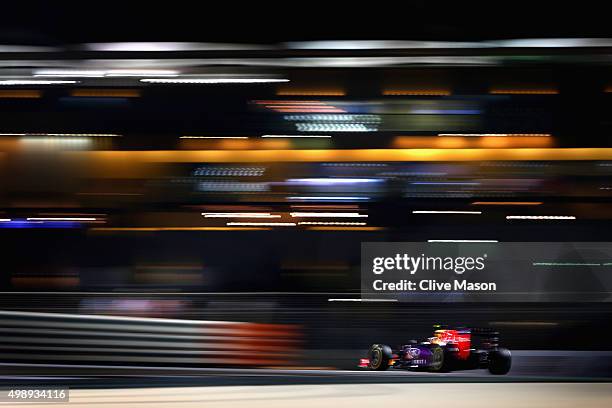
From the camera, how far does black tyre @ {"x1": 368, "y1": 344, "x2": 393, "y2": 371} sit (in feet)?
9.62

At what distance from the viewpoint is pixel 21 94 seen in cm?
306

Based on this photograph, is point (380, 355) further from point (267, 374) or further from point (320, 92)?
point (320, 92)

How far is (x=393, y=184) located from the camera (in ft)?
9.63

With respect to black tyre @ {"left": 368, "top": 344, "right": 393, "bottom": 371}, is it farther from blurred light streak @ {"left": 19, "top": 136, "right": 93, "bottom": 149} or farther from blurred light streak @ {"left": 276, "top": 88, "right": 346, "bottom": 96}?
blurred light streak @ {"left": 19, "top": 136, "right": 93, "bottom": 149}

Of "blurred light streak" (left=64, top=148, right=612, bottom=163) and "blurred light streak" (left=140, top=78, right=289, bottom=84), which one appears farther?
"blurred light streak" (left=140, top=78, right=289, bottom=84)

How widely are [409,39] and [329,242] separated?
3.39 feet

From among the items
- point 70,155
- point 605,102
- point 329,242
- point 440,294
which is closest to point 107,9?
point 70,155

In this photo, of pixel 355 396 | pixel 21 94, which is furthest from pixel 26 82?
pixel 355 396

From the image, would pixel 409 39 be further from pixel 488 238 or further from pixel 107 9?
pixel 107 9

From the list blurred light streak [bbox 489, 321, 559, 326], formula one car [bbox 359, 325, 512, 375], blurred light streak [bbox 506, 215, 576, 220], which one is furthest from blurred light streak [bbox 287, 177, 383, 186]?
blurred light streak [bbox 489, 321, 559, 326]

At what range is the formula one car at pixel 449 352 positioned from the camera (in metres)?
2.96

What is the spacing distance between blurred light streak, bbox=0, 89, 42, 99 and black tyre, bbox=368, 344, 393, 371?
6.38 feet

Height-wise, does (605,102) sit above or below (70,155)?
above

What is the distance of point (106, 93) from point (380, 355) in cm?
175
